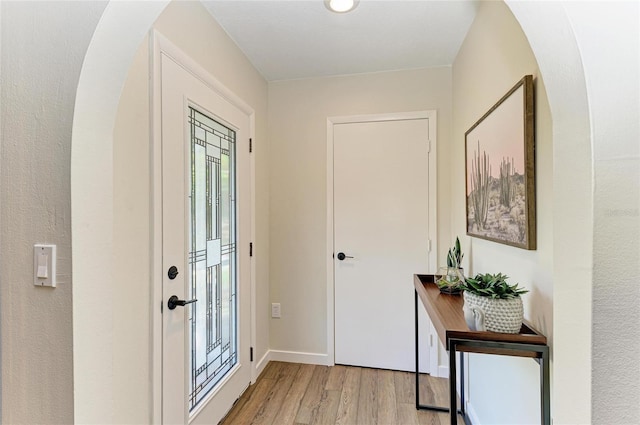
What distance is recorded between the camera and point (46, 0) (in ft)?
2.64

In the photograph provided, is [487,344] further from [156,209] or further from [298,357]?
[298,357]

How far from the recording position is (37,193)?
79 centimetres

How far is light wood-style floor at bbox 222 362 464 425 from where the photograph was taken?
1907 millimetres

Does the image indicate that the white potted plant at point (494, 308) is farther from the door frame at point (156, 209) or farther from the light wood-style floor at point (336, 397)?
the door frame at point (156, 209)

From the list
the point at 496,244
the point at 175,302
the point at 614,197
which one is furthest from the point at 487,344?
the point at 175,302

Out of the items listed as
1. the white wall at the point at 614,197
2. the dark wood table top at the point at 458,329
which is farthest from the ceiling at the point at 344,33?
the dark wood table top at the point at 458,329

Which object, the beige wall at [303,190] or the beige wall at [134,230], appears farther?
the beige wall at [303,190]

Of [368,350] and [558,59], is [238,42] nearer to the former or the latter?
[558,59]

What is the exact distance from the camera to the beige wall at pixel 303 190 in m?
2.56

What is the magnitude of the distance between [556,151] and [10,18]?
4.76ft

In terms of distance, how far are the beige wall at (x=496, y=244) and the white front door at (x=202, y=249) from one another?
4.81 ft

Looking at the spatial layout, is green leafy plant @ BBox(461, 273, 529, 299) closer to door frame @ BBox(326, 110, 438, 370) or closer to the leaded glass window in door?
door frame @ BBox(326, 110, 438, 370)

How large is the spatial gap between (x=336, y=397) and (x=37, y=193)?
2.09 metres

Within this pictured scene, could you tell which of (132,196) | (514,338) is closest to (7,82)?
(132,196)
